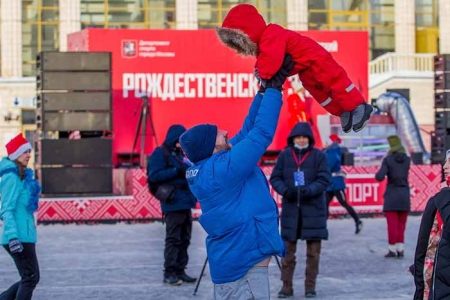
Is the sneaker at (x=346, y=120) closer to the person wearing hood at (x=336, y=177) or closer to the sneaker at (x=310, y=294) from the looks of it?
the sneaker at (x=310, y=294)

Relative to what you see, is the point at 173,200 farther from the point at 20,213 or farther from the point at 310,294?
the point at 20,213

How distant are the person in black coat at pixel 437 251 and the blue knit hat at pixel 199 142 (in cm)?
131

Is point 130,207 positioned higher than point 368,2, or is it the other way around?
point 368,2

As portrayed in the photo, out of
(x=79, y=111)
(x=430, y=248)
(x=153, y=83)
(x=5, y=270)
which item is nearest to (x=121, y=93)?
(x=153, y=83)

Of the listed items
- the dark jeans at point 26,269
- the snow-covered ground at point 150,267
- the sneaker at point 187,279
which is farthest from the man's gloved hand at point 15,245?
the sneaker at point 187,279

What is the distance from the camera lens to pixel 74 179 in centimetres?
1822

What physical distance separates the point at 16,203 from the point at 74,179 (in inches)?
411

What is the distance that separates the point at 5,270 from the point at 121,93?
1142cm

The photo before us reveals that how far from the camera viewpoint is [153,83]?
22938 millimetres

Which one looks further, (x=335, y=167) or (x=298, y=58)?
(x=335, y=167)

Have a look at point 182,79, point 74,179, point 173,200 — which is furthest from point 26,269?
point 182,79

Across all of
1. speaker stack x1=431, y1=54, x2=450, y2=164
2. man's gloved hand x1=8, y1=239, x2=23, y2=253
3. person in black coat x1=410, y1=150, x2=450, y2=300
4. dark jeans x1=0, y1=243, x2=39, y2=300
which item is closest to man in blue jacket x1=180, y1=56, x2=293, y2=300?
person in black coat x1=410, y1=150, x2=450, y2=300

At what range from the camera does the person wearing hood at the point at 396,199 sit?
1262cm

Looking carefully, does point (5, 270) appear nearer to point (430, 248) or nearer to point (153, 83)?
point (430, 248)
